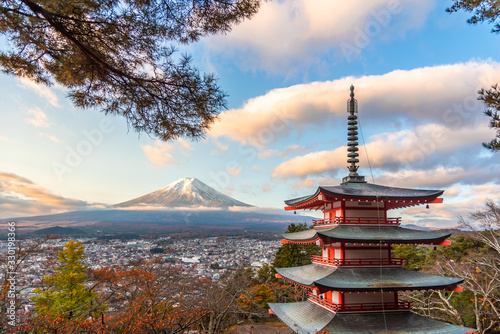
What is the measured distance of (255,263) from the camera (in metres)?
42.6

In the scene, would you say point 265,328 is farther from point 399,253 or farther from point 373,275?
point 373,275

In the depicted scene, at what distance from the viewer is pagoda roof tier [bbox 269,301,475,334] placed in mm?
8750

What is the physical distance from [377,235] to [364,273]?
1383 mm

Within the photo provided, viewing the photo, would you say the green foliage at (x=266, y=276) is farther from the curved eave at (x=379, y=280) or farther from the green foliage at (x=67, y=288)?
the curved eave at (x=379, y=280)

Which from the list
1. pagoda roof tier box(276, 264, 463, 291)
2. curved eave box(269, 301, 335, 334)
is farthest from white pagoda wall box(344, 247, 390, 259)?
curved eave box(269, 301, 335, 334)

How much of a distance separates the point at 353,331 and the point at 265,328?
1502cm

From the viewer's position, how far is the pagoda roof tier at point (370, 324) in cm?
875

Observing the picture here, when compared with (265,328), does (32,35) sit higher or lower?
higher

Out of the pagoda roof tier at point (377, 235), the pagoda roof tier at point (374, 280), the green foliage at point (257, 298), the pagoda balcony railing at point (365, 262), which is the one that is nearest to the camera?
the pagoda roof tier at point (374, 280)

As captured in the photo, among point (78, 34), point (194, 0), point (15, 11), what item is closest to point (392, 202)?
point (194, 0)

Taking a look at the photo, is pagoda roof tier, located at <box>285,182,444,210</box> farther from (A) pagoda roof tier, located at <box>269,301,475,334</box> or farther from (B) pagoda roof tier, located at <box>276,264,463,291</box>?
(A) pagoda roof tier, located at <box>269,301,475,334</box>

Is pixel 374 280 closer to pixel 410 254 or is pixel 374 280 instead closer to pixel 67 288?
pixel 67 288

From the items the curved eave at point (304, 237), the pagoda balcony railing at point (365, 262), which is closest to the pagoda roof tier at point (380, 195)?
the curved eave at point (304, 237)

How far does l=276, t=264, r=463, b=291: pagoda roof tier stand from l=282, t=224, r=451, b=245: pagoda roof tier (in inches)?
46.3
